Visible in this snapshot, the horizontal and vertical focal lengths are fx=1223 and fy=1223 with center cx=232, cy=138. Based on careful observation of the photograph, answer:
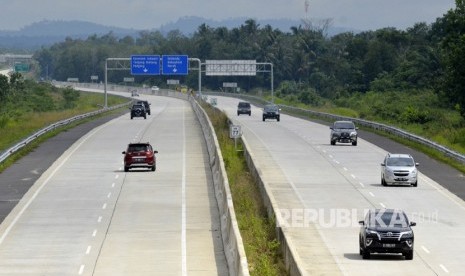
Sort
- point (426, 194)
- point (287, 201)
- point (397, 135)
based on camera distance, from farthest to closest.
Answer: point (397, 135), point (426, 194), point (287, 201)

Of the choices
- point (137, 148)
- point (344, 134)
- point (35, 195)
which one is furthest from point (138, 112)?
point (35, 195)

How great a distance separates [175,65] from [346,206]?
112 meters

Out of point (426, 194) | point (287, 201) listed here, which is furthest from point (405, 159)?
point (287, 201)

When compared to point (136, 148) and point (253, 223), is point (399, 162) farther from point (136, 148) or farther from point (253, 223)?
point (253, 223)

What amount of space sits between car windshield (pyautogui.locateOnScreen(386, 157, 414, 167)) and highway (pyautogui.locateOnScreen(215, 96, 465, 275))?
97 cm

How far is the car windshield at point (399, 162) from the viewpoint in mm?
51438

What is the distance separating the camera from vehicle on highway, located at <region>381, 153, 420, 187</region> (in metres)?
51.1

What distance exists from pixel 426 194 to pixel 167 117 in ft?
242

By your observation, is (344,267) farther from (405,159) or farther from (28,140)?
(28,140)

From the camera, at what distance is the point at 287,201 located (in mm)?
45031

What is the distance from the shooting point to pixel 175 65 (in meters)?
155

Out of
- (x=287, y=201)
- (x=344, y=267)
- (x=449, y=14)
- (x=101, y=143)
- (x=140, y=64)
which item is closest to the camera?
(x=344, y=267)

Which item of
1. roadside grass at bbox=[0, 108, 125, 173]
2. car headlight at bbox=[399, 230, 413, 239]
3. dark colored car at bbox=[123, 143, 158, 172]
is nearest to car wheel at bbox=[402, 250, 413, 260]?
car headlight at bbox=[399, 230, 413, 239]

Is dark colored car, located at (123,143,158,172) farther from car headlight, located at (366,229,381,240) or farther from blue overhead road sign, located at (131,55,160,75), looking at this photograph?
blue overhead road sign, located at (131,55,160,75)
